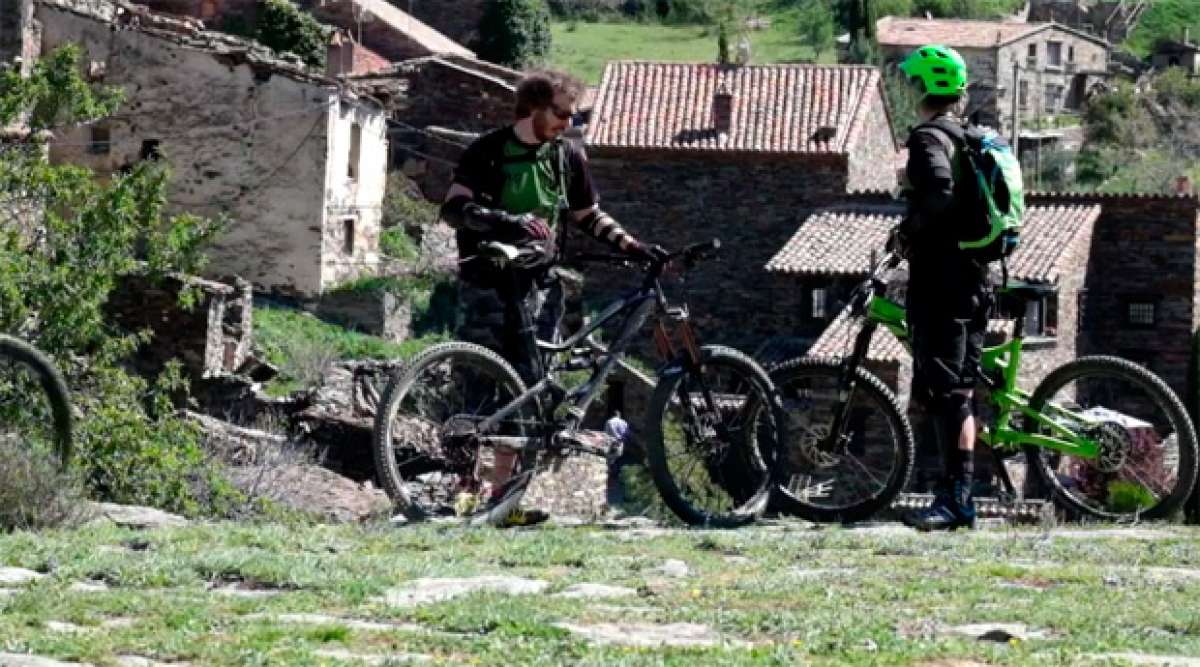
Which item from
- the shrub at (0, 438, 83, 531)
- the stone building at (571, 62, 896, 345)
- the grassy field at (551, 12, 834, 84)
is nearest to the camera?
the shrub at (0, 438, 83, 531)

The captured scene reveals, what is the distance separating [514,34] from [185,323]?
33.4 m

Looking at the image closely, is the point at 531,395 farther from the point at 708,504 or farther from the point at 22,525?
the point at 22,525

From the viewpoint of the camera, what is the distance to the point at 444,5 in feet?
241

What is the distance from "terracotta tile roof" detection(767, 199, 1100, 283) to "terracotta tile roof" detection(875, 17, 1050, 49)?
27.6 meters

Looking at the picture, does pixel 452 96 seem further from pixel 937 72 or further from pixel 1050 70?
pixel 937 72

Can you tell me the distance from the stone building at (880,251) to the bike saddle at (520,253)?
4007cm

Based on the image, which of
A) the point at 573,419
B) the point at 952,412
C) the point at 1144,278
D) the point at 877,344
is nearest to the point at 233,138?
the point at 877,344

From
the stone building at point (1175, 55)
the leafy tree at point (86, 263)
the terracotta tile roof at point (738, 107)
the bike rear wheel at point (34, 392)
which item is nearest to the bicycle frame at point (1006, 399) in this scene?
the bike rear wheel at point (34, 392)

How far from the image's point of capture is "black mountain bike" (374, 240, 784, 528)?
11.6 metres

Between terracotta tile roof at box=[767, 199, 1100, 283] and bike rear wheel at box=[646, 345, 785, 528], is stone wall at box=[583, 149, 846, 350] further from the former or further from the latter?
bike rear wheel at box=[646, 345, 785, 528]

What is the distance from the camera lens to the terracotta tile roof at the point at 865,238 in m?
54.7

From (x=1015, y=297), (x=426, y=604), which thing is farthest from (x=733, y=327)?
(x=426, y=604)

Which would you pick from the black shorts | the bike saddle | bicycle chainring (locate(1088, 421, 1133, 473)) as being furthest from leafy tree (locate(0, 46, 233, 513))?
the black shorts

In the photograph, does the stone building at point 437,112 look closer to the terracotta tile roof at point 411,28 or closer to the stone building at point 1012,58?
the terracotta tile roof at point 411,28
